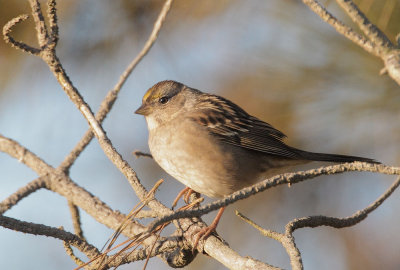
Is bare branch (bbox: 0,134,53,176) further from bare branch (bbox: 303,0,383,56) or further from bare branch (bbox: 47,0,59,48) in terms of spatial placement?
bare branch (bbox: 303,0,383,56)

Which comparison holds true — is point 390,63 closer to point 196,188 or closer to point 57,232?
point 57,232

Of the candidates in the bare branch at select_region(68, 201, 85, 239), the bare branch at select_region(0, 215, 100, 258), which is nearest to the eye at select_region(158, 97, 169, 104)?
the bare branch at select_region(68, 201, 85, 239)

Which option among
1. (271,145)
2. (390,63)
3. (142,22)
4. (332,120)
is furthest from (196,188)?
(390,63)

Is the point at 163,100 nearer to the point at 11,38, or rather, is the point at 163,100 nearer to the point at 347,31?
the point at 11,38

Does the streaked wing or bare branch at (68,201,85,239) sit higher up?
the streaked wing

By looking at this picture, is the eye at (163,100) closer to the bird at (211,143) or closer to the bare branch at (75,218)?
the bird at (211,143)

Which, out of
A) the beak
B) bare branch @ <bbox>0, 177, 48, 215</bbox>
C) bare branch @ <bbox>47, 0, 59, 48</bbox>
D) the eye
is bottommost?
bare branch @ <bbox>0, 177, 48, 215</bbox>

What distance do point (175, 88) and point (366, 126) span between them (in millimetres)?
1394

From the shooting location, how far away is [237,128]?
3.28 meters

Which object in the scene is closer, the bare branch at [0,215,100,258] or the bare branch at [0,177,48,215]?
the bare branch at [0,215,100,258]

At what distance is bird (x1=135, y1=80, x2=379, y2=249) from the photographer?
297 centimetres

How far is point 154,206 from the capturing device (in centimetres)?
237

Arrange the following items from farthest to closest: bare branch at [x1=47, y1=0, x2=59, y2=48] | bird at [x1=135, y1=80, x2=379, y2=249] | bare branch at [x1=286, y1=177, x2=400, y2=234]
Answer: bird at [x1=135, y1=80, x2=379, y2=249] → bare branch at [x1=47, y1=0, x2=59, y2=48] → bare branch at [x1=286, y1=177, x2=400, y2=234]

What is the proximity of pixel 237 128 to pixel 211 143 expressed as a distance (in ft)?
0.79
